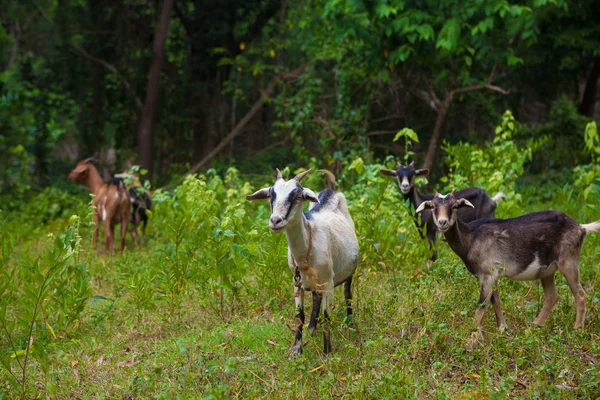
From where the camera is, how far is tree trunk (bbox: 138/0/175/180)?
557 inches

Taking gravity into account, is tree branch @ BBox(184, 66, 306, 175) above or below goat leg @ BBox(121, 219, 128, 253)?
above

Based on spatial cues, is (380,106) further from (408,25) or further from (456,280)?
(456,280)

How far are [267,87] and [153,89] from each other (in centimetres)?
300

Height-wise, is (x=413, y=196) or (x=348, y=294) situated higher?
(x=413, y=196)

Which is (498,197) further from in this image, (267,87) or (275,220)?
(267,87)

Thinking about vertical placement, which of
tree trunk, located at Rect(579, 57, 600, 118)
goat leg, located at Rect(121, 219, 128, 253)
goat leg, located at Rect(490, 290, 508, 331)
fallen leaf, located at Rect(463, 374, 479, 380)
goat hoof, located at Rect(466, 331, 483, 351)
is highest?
tree trunk, located at Rect(579, 57, 600, 118)

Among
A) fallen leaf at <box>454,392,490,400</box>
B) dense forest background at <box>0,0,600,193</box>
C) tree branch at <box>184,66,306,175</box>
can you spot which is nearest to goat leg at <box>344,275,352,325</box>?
fallen leaf at <box>454,392,490,400</box>

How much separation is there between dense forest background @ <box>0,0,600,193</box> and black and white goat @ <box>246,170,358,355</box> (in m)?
6.41

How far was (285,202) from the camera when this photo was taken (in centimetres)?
487

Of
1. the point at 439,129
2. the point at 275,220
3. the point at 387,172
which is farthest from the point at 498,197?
the point at 439,129

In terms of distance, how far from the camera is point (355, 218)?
24.8 feet

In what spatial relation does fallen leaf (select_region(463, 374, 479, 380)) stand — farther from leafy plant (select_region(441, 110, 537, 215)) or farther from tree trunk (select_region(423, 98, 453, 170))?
tree trunk (select_region(423, 98, 453, 170))

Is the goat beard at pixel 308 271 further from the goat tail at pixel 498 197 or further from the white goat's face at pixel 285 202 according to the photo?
the goat tail at pixel 498 197

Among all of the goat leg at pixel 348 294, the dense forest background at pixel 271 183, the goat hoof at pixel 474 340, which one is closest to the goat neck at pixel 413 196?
the dense forest background at pixel 271 183
